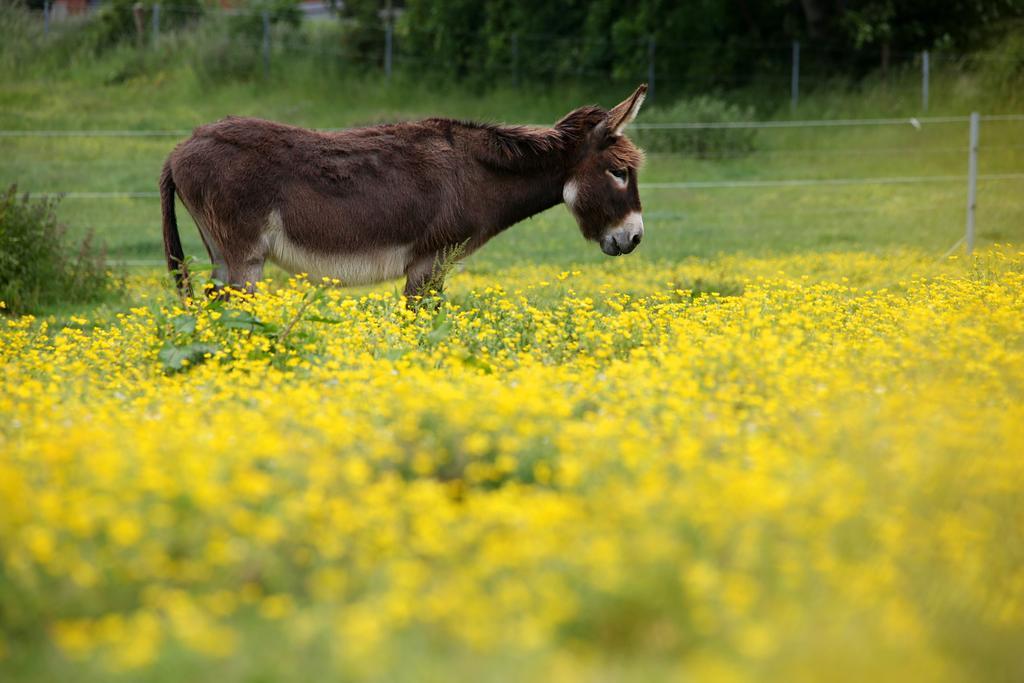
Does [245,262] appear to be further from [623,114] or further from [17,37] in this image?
[17,37]

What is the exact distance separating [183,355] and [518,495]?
3088 mm

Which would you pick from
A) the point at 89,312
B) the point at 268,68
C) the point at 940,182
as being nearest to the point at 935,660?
the point at 89,312

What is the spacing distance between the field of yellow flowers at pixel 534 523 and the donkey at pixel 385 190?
2.38 meters

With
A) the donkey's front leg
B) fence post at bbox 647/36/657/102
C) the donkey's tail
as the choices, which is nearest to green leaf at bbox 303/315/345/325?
the donkey's front leg

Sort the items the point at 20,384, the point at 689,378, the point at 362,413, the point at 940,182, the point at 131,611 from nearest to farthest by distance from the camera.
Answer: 1. the point at 131,611
2. the point at 362,413
3. the point at 689,378
4. the point at 20,384
5. the point at 940,182

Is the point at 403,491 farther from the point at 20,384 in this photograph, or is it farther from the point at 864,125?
the point at 864,125

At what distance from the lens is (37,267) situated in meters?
10.8

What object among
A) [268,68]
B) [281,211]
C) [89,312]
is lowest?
[89,312]

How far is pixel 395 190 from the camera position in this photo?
322 inches

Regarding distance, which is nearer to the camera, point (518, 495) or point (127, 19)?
point (518, 495)

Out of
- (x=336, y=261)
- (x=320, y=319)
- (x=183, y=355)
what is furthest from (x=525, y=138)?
(x=183, y=355)

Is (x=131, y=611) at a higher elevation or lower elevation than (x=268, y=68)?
lower

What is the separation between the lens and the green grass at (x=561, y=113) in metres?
15.5

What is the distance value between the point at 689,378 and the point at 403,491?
5.58 feet
